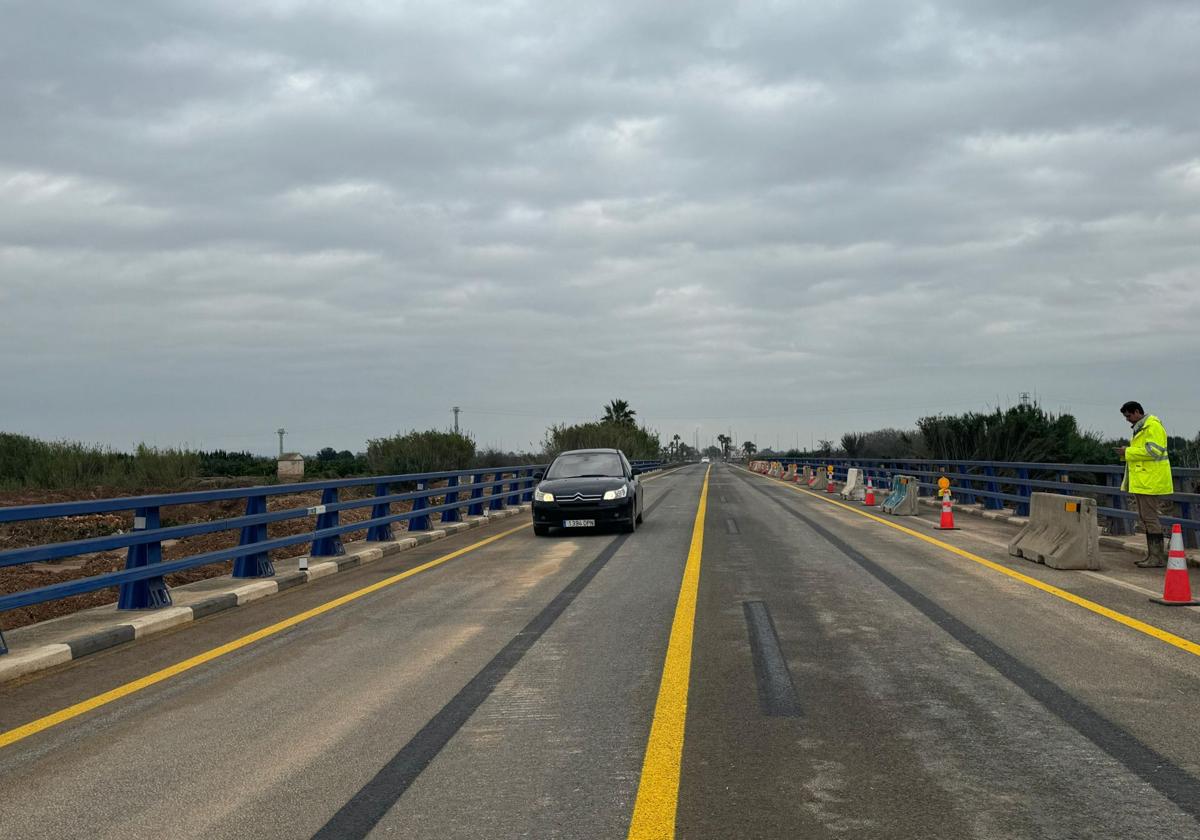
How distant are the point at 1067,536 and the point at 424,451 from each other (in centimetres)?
3099

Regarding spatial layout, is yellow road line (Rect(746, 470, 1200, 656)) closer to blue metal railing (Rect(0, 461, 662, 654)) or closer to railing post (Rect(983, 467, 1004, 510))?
railing post (Rect(983, 467, 1004, 510))

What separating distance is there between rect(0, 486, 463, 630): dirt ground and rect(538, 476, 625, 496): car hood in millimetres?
4071

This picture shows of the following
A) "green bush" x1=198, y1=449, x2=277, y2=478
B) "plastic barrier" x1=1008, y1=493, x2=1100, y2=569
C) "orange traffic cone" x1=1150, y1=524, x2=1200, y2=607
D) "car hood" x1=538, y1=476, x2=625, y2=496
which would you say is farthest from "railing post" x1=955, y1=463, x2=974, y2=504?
"green bush" x1=198, y1=449, x2=277, y2=478

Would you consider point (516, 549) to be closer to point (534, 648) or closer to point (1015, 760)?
point (534, 648)

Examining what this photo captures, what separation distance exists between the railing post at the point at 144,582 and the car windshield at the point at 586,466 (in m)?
9.22

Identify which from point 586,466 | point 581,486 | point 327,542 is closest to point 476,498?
point 586,466

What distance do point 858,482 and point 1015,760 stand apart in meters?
25.1

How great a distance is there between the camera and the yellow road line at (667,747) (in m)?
3.95

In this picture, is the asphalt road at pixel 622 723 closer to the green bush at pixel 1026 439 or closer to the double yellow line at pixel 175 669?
the double yellow line at pixel 175 669

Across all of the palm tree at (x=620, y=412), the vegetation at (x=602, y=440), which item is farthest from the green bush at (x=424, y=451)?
the palm tree at (x=620, y=412)

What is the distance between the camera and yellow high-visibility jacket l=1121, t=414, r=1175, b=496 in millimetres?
11539

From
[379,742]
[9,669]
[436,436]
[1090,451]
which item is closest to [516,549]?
[9,669]

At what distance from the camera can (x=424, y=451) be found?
131 feet

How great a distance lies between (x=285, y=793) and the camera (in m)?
4.39
